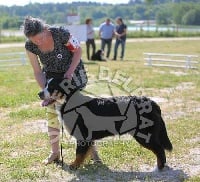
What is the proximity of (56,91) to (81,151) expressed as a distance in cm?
84

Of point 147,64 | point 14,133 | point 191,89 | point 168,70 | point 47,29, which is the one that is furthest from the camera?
point 147,64

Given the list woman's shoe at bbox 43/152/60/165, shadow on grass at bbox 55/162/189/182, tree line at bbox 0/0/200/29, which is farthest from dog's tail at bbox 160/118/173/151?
tree line at bbox 0/0/200/29

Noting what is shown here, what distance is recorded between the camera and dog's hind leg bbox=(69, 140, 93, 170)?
4.66 metres

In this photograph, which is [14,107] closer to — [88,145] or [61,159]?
[61,159]

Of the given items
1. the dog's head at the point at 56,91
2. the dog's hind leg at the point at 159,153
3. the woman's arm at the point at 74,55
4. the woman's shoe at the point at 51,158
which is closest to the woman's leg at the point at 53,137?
the woman's shoe at the point at 51,158

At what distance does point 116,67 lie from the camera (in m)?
14.0

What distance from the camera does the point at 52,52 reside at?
4496 millimetres

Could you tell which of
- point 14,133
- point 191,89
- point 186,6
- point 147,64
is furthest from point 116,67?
point 186,6

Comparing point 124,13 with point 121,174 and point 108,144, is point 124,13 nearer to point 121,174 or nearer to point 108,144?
point 108,144

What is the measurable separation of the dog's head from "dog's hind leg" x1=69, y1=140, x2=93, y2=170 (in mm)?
586

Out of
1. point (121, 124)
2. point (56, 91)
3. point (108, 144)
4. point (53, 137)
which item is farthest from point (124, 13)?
point (56, 91)

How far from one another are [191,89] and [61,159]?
569cm

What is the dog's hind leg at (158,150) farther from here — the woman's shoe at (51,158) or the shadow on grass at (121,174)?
the woman's shoe at (51,158)

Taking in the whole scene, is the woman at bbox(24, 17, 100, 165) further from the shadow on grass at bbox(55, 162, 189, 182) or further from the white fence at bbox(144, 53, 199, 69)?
the white fence at bbox(144, 53, 199, 69)
